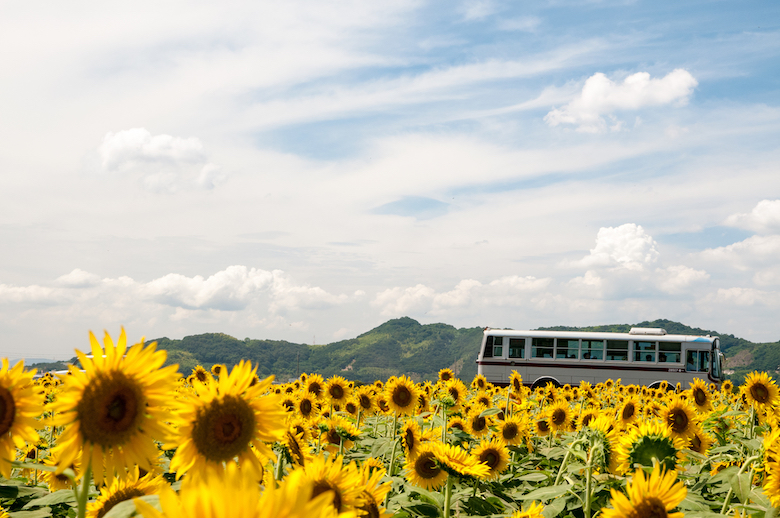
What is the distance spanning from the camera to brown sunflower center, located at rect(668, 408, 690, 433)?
4.87 meters

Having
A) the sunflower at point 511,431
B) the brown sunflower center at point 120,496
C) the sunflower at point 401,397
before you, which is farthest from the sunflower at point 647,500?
the sunflower at point 401,397

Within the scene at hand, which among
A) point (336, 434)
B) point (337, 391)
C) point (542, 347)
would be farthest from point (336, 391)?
point (542, 347)

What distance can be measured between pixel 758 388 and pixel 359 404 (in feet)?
17.4

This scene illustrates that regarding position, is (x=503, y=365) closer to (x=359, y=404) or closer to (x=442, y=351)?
(x=359, y=404)

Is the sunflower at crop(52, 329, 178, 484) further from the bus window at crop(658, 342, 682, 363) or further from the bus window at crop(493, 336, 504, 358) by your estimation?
the bus window at crop(658, 342, 682, 363)

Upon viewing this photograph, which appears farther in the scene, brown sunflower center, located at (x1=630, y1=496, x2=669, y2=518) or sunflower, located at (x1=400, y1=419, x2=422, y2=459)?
sunflower, located at (x1=400, y1=419, x2=422, y2=459)

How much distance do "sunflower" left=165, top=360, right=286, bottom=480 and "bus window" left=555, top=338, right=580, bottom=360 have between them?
27354 mm

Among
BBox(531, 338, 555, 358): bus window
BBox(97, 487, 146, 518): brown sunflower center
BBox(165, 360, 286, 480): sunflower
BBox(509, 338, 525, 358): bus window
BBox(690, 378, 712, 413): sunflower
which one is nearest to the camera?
BBox(165, 360, 286, 480): sunflower

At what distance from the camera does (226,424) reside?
2.07 metres

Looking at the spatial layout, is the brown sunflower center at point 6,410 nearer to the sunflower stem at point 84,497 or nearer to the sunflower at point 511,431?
the sunflower stem at point 84,497

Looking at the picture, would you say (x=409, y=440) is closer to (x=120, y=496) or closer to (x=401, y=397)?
(x=401, y=397)

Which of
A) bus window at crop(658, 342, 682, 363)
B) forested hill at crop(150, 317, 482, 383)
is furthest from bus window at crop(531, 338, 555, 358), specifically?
forested hill at crop(150, 317, 482, 383)

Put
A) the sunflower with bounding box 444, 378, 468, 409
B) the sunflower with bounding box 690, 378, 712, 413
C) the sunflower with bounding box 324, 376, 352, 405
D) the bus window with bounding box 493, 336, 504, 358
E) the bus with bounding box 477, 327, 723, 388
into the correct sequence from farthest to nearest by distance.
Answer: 1. the bus window with bounding box 493, 336, 504, 358
2. the bus with bounding box 477, 327, 723, 388
3. the sunflower with bounding box 690, 378, 712, 413
4. the sunflower with bounding box 444, 378, 468, 409
5. the sunflower with bounding box 324, 376, 352, 405

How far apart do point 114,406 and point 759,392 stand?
7672 mm
